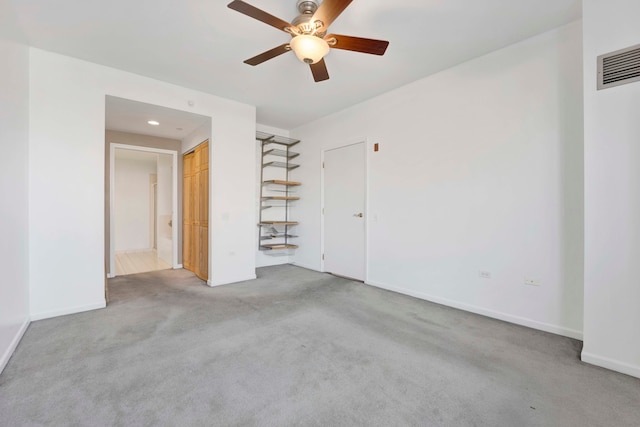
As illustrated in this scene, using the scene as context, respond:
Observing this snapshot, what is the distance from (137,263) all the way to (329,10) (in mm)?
5819

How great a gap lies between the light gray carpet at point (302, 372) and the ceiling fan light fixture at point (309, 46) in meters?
2.32

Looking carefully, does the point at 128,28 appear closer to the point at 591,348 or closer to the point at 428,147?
the point at 428,147

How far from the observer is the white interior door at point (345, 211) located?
13.4 feet

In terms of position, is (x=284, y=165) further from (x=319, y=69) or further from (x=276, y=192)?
(x=319, y=69)

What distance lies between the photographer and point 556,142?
2357 millimetres

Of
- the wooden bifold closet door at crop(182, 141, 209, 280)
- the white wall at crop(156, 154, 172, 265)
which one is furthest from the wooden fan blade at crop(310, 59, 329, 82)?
the white wall at crop(156, 154, 172, 265)

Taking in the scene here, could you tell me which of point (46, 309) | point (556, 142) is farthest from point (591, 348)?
point (46, 309)

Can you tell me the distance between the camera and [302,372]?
1.80m

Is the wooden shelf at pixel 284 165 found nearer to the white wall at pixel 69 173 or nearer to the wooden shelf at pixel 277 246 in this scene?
the wooden shelf at pixel 277 246

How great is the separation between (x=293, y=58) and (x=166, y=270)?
4.15 metres

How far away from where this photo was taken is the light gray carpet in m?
1.43

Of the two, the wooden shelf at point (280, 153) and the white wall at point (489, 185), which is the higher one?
the wooden shelf at point (280, 153)

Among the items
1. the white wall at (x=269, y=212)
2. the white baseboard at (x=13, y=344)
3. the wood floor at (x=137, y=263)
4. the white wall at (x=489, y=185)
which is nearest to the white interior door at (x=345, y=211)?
the white wall at (x=489, y=185)

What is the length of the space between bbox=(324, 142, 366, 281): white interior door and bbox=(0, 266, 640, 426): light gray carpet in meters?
1.36
